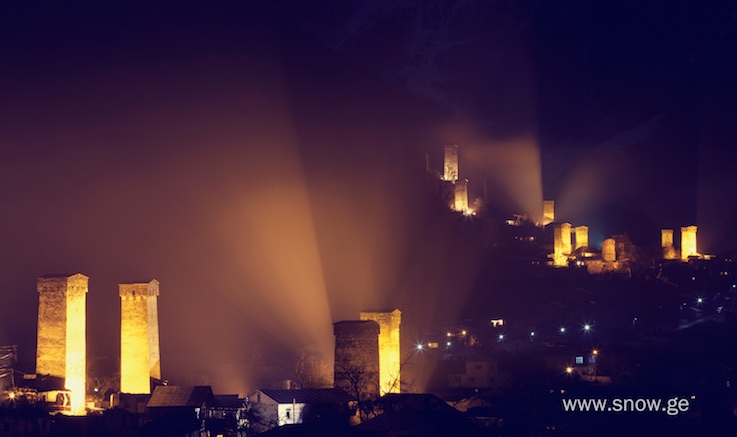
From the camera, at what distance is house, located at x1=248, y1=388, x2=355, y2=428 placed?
46.7 meters

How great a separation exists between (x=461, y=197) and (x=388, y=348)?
162 ft

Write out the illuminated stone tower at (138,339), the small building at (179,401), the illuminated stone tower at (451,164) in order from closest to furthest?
the small building at (179,401) → the illuminated stone tower at (138,339) → the illuminated stone tower at (451,164)

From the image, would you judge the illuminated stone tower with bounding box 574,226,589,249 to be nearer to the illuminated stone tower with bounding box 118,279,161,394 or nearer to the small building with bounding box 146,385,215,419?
the illuminated stone tower with bounding box 118,279,161,394

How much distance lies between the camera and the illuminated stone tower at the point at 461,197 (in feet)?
331

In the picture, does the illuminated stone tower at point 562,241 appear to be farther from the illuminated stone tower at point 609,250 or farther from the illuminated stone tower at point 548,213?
the illuminated stone tower at point 548,213

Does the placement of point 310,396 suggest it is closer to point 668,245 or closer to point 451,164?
point 668,245

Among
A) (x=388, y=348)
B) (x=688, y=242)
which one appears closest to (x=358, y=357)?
(x=388, y=348)

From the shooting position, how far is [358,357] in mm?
49906

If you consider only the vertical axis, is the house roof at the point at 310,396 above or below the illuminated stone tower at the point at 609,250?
below

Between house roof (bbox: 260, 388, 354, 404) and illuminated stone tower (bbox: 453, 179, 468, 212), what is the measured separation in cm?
5213

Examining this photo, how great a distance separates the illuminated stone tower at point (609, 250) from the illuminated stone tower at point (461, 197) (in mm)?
12135

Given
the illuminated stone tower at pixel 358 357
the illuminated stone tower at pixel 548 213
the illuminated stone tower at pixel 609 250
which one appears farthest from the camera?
the illuminated stone tower at pixel 548 213

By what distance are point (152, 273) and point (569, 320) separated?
26.1 m

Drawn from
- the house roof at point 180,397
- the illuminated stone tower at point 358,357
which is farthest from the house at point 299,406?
the house roof at point 180,397
